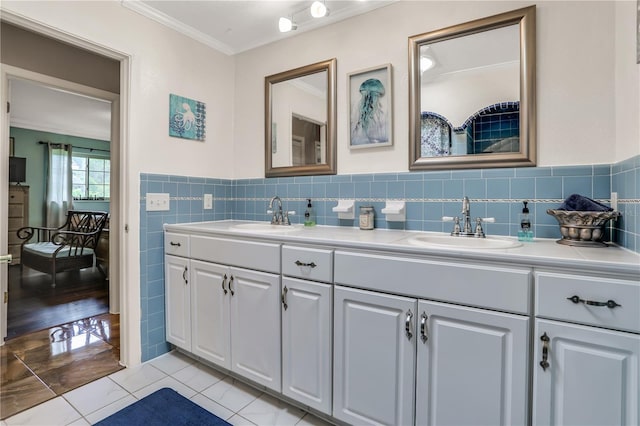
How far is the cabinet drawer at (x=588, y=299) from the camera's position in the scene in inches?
36.0

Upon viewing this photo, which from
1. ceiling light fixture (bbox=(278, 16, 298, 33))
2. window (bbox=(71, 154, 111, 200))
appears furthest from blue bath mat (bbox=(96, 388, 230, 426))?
window (bbox=(71, 154, 111, 200))

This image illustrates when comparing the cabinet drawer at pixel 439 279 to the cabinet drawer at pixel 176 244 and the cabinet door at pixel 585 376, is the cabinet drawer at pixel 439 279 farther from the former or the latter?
Result: the cabinet drawer at pixel 176 244

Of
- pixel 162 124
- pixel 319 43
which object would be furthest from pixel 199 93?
pixel 319 43

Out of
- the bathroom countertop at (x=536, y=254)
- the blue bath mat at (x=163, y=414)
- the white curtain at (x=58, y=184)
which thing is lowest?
the blue bath mat at (x=163, y=414)

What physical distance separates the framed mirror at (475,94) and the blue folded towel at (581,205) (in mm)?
250

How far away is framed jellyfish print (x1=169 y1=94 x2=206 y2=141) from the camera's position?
2223 millimetres

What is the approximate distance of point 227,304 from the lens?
180 cm

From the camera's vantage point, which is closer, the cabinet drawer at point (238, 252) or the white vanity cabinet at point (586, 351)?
the white vanity cabinet at point (586, 351)

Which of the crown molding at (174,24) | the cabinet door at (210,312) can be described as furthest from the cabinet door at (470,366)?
the crown molding at (174,24)

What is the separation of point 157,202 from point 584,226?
2.37m

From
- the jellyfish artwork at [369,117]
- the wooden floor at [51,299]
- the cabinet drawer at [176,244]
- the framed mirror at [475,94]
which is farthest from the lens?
the wooden floor at [51,299]

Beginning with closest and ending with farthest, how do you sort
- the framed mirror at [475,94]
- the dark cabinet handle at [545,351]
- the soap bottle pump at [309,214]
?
the dark cabinet handle at [545,351] < the framed mirror at [475,94] < the soap bottle pump at [309,214]

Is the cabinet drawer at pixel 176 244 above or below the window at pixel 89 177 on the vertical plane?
below

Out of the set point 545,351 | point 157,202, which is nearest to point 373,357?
point 545,351
